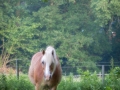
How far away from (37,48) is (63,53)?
49.5 inches

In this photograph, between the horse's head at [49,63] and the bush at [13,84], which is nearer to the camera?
the horse's head at [49,63]

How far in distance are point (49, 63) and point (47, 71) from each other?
0.47ft

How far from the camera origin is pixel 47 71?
545 cm

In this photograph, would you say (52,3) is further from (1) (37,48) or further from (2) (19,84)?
(2) (19,84)

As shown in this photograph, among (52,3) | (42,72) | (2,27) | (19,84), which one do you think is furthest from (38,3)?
(42,72)

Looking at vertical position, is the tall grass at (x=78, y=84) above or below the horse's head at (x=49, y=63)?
below

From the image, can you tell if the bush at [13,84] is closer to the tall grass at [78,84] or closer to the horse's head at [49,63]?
the tall grass at [78,84]

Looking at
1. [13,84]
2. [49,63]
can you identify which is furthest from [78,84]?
[49,63]

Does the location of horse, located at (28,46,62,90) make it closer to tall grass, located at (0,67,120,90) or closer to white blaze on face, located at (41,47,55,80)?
white blaze on face, located at (41,47,55,80)

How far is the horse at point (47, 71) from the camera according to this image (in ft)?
18.0

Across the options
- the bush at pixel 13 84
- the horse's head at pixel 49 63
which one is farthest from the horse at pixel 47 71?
the bush at pixel 13 84

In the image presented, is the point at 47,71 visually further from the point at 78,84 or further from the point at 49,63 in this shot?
the point at 78,84

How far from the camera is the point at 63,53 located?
15617 millimetres

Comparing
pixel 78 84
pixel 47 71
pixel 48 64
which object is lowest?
pixel 78 84
